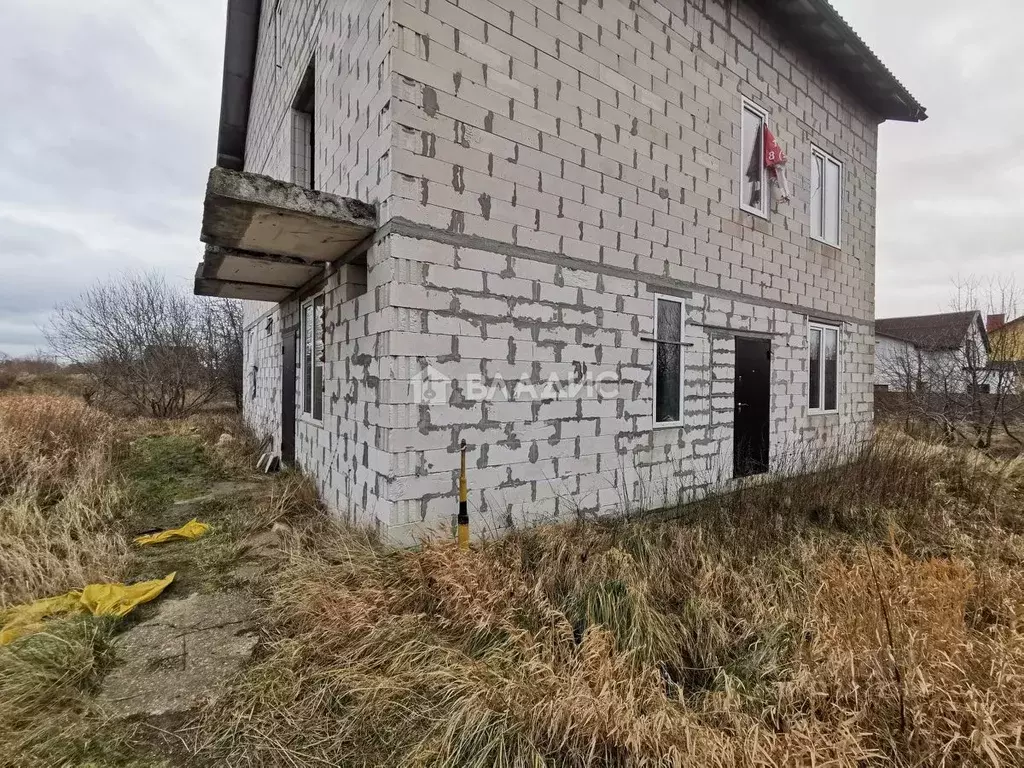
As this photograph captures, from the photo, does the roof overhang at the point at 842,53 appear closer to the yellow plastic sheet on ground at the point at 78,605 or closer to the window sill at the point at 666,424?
the window sill at the point at 666,424

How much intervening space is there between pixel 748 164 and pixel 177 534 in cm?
897

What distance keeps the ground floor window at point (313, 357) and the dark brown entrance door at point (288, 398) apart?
616 mm

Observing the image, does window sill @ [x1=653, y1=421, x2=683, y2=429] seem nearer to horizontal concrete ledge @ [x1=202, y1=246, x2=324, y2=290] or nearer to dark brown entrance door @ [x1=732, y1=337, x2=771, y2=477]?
dark brown entrance door @ [x1=732, y1=337, x2=771, y2=477]

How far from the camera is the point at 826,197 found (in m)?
9.32

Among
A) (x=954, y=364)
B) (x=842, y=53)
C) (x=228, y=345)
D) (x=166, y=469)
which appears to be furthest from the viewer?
(x=228, y=345)

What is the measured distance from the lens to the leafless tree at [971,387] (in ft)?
39.2

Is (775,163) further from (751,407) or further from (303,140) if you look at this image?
(303,140)

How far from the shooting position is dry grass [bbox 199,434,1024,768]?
88.4 inches

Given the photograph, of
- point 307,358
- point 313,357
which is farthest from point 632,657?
point 307,358

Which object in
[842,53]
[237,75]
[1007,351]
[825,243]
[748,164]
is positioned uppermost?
[237,75]

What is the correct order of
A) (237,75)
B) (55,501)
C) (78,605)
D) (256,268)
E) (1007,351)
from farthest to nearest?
(1007,351), (237,75), (256,268), (55,501), (78,605)

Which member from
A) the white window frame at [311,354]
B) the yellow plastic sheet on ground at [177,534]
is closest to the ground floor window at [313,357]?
the white window frame at [311,354]

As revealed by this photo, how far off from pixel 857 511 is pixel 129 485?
8.96 m

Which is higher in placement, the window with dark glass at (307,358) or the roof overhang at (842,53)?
the roof overhang at (842,53)
